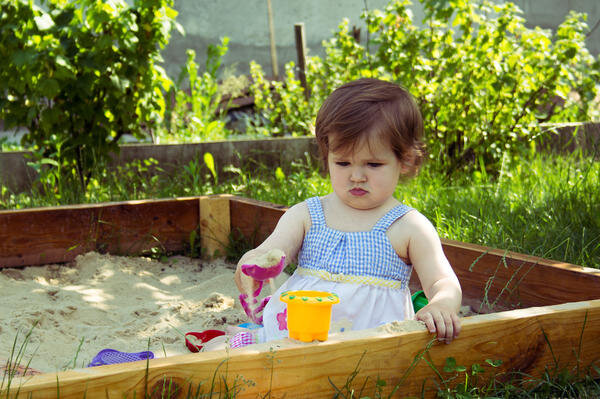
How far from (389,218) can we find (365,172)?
0.18 metres

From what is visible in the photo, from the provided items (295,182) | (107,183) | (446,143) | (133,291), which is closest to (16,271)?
(133,291)

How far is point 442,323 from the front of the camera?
1559 mm

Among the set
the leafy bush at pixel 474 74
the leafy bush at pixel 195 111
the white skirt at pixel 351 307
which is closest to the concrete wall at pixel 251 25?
the leafy bush at pixel 195 111

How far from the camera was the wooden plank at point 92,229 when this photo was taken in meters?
3.18

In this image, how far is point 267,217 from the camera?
323 cm

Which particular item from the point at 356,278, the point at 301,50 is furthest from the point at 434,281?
the point at 301,50

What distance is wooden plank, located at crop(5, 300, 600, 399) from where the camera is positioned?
50.4 inches

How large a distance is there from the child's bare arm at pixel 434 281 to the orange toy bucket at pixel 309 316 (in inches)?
10.8

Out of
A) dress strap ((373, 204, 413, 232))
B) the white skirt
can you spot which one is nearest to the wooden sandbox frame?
the white skirt

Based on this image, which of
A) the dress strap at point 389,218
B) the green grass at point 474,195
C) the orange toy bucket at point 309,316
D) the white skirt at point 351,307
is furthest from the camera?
the green grass at point 474,195

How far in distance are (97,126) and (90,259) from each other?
1179mm

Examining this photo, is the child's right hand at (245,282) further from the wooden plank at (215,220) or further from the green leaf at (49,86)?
the green leaf at (49,86)

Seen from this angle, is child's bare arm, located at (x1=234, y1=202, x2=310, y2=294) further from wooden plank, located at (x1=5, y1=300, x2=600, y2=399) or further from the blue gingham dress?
wooden plank, located at (x1=5, y1=300, x2=600, y2=399)

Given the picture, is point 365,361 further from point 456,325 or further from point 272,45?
point 272,45
